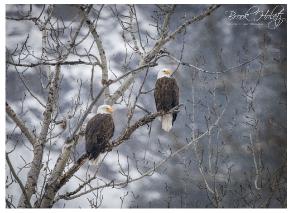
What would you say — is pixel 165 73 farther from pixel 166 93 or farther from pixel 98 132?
pixel 98 132

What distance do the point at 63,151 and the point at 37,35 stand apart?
1.01 metres

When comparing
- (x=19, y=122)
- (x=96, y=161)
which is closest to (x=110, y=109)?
(x=96, y=161)

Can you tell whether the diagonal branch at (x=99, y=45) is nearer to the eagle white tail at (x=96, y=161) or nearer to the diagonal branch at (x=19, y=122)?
the eagle white tail at (x=96, y=161)

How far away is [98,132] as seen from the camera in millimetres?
3291

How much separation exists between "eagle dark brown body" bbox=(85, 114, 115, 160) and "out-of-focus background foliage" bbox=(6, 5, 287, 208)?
76mm

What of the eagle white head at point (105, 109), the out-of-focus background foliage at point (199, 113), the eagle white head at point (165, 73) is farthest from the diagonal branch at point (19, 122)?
the eagle white head at point (165, 73)

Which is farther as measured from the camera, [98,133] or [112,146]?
[98,133]

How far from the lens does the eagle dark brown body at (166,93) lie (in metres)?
3.76

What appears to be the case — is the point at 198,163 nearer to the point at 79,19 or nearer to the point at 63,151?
the point at 63,151

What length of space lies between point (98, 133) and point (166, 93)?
Answer: 87cm

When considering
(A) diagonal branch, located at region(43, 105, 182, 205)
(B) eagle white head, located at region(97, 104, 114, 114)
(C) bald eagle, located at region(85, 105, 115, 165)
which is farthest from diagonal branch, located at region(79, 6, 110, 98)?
(A) diagonal branch, located at region(43, 105, 182, 205)

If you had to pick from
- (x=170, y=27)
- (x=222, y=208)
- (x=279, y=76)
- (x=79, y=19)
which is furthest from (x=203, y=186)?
(x=79, y=19)

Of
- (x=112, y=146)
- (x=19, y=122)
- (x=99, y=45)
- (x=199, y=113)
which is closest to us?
(x=19, y=122)

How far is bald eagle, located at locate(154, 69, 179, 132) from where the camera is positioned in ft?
11.9
